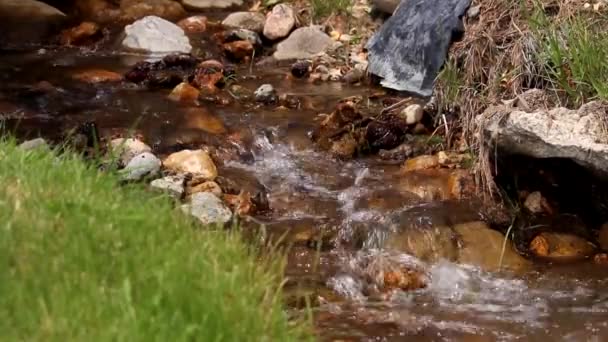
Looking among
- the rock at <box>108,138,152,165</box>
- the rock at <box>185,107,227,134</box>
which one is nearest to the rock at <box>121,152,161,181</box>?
the rock at <box>108,138,152,165</box>

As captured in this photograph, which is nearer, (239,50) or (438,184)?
(438,184)

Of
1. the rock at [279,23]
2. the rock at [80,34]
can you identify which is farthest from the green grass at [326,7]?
the rock at [80,34]

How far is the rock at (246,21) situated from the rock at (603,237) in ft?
18.2

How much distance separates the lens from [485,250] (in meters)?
4.85

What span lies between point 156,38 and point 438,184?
4.68 metres

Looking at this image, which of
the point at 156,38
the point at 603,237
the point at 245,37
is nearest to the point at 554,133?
the point at 603,237

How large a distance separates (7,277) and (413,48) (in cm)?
567

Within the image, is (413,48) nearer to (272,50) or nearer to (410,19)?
(410,19)

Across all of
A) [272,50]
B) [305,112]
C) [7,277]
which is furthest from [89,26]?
[7,277]

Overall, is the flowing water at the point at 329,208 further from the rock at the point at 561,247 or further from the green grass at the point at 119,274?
the green grass at the point at 119,274

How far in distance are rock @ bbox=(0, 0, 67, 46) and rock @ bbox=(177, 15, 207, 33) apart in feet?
4.54

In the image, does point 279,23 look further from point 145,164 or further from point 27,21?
point 145,164

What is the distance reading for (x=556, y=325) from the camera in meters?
4.02

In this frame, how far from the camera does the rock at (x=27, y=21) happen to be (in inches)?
372
